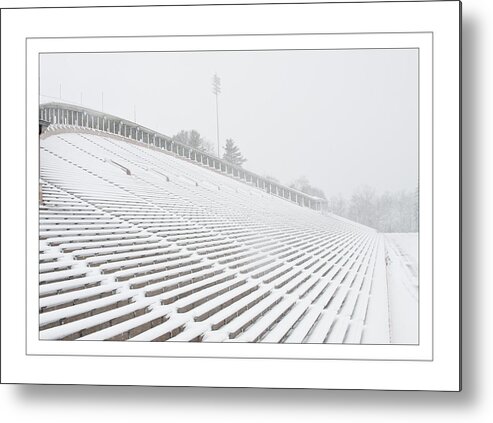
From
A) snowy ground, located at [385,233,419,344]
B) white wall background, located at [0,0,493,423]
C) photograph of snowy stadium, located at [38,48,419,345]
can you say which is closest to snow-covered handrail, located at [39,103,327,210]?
photograph of snowy stadium, located at [38,48,419,345]

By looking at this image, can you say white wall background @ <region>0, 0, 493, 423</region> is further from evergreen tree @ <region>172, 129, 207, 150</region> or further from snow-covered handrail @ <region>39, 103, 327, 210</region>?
evergreen tree @ <region>172, 129, 207, 150</region>

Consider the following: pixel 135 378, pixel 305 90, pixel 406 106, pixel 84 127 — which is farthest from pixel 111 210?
pixel 406 106

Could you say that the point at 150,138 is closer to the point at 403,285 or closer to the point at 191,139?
the point at 191,139

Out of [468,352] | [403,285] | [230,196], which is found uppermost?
[230,196]

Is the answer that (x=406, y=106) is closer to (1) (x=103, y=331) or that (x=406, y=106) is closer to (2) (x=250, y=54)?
(2) (x=250, y=54)

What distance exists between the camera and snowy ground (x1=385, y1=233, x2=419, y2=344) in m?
1.97

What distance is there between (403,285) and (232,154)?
0.63 m

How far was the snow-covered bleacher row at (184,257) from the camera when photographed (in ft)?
6.53

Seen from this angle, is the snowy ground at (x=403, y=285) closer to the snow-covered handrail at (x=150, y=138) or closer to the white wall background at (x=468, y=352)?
the white wall background at (x=468, y=352)

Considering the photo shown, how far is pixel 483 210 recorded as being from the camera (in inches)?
77.7

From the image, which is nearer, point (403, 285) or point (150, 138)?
point (403, 285)

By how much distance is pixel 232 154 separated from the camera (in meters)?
2.04

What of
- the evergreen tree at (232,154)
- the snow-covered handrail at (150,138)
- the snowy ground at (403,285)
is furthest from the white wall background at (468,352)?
the evergreen tree at (232,154)

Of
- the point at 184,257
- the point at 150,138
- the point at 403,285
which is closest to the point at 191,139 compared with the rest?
the point at 150,138
